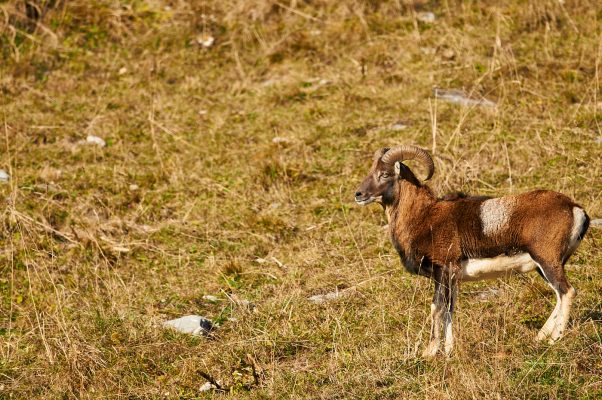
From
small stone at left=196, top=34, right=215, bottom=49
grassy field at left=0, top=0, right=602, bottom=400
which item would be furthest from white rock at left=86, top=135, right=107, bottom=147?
small stone at left=196, top=34, right=215, bottom=49

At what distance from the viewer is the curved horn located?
8.11 m

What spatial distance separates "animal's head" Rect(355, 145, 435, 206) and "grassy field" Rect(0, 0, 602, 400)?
0.90m

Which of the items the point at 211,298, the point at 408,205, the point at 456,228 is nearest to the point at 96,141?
the point at 211,298

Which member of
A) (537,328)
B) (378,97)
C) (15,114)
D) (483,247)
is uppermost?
(483,247)

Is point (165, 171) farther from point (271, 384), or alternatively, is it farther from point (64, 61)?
point (271, 384)

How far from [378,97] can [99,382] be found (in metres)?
7.23

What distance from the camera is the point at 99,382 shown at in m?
7.27

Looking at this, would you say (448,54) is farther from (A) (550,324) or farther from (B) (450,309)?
(A) (550,324)

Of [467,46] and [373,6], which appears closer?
[467,46]

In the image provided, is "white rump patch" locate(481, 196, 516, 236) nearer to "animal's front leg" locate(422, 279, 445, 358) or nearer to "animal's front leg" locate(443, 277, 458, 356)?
"animal's front leg" locate(443, 277, 458, 356)

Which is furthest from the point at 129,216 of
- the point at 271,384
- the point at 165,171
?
the point at 271,384

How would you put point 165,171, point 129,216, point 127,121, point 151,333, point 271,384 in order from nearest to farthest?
point 271,384, point 151,333, point 129,216, point 165,171, point 127,121

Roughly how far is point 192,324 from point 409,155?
253cm

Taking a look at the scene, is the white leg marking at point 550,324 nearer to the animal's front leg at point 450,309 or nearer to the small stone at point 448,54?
the animal's front leg at point 450,309
